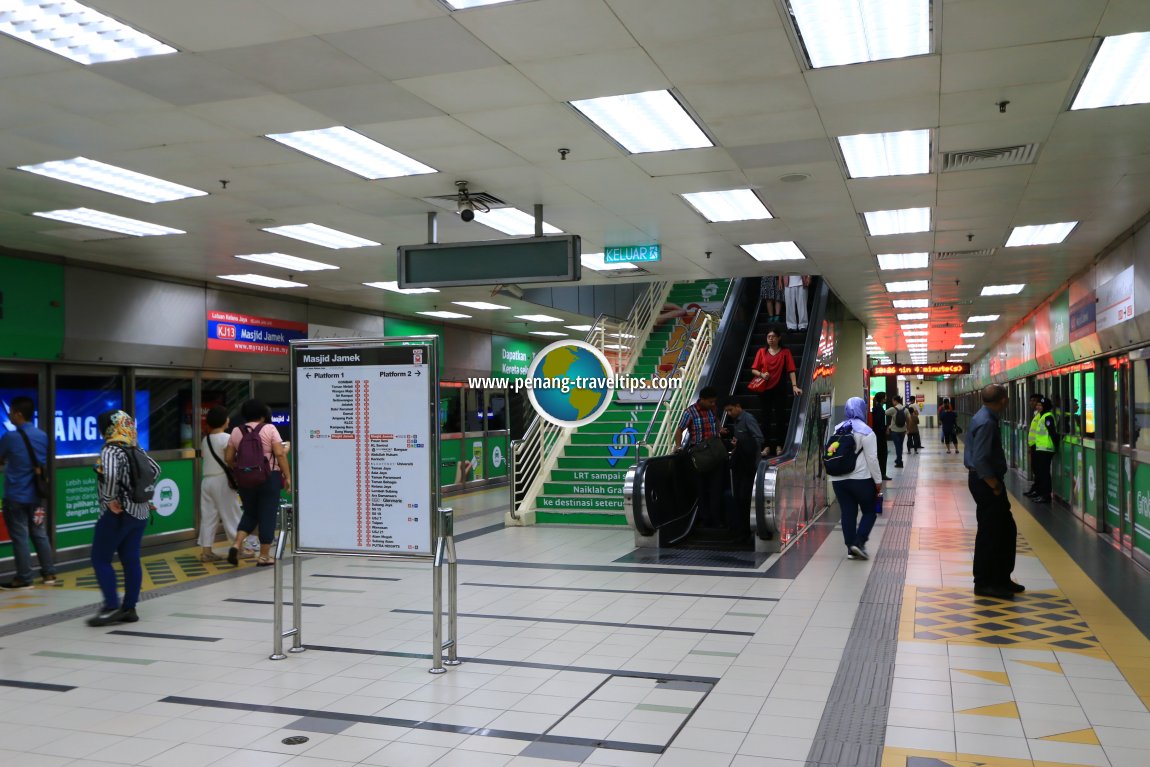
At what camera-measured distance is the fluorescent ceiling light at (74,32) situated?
3836 millimetres

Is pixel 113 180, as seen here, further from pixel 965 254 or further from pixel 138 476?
pixel 965 254

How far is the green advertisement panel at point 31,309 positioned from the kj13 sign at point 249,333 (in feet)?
6.90

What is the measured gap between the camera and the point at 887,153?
6078mm

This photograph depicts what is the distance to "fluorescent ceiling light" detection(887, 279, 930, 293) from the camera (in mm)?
12250

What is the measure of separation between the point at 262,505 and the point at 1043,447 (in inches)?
422

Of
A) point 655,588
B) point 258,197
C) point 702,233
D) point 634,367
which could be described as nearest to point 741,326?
point 634,367

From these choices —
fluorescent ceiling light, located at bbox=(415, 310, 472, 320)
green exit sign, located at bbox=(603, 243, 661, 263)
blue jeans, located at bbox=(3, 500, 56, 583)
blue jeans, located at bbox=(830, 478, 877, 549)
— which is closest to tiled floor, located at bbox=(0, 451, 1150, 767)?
blue jeans, located at bbox=(3, 500, 56, 583)

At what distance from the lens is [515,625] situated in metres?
6.05

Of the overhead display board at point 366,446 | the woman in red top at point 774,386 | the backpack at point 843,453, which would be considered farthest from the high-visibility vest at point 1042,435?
the overhead display board at point 366,446

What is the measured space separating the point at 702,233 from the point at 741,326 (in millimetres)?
5842

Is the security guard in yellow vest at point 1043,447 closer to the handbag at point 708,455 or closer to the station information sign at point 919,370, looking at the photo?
the handbag at point 708,455

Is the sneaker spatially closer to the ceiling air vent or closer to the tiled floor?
the tiled floor

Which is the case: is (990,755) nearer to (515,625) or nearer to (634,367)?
(515,625)

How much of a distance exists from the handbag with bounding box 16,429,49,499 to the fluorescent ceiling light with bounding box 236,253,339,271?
2.77 m
